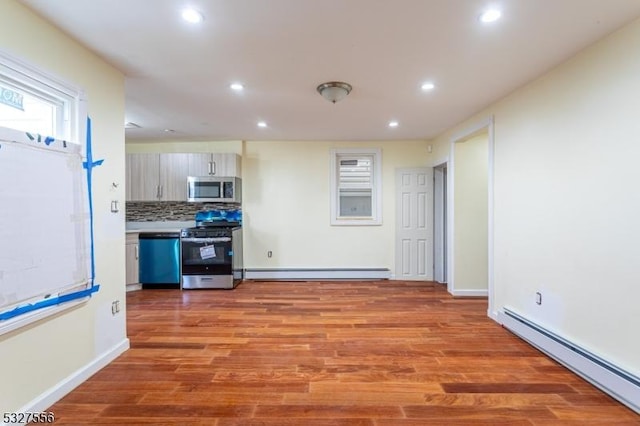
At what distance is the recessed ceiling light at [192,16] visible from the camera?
1764 mm

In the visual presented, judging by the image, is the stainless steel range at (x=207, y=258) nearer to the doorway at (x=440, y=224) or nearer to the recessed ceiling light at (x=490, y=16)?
the doorway at (x=440, y=224)

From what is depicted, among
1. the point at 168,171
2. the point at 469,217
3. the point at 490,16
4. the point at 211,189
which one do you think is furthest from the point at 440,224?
the point at 168,171

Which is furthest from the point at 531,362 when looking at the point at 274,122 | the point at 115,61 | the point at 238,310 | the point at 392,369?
the point at 115,61

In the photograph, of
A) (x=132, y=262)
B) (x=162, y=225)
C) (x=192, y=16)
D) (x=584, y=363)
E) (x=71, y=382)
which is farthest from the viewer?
(x=162, y=225)

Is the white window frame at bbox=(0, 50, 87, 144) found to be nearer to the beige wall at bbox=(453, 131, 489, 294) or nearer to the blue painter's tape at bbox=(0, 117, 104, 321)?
the blue painter's tape at bbox=(0, 117, 104, 321)

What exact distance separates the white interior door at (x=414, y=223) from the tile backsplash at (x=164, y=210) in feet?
10.4

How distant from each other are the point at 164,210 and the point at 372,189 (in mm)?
3717

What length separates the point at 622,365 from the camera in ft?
6.46

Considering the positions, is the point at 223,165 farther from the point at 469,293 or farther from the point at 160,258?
the point at 469,293

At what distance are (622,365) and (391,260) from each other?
11.3ft

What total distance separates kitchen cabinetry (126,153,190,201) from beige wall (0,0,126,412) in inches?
94.2

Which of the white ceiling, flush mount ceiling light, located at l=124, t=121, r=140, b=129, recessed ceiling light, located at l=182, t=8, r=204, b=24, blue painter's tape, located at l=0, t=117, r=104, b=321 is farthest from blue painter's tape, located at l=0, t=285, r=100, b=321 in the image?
flush mount ceiling light, located at l=124, t=121, r=140, b=129

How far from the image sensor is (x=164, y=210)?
17.6 feet

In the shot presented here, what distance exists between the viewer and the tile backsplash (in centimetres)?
533
